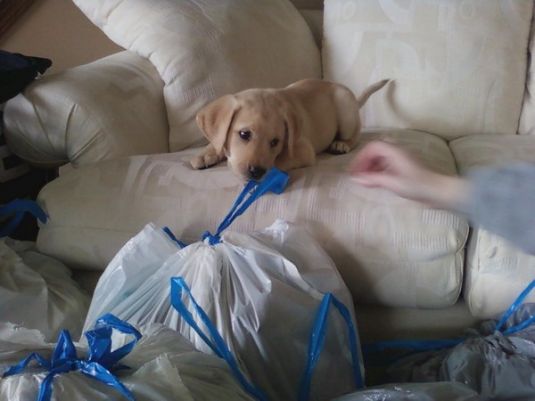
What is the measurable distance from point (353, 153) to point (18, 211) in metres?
0.75

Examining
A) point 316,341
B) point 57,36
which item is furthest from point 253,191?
point 57,36

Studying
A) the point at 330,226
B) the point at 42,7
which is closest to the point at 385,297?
the point at 330,226

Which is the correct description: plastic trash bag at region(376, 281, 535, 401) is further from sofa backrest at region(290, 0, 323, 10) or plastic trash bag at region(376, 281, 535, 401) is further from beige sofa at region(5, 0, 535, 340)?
sofa backrest at region(290, 0, 323, 10)

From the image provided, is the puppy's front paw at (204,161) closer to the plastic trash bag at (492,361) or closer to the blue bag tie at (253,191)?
the blue bag tie at (253,191)

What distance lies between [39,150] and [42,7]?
0.95 metres

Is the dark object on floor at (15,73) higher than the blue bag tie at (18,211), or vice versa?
the dark object on floor at (15,73)

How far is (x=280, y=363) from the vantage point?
95 centimetres

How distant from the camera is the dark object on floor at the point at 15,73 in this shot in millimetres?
1227

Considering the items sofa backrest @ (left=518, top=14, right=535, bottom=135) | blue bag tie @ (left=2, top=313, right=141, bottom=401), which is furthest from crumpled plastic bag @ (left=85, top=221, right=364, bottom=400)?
sofa backrest @ (left=518, top=14, right=535, bottom=135)

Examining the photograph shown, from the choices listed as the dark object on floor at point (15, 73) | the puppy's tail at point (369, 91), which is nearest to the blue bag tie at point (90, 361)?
the dark object on floor at point (15, 73)

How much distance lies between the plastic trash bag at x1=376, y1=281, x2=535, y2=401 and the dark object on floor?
0.95 m

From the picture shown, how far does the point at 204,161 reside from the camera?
1.28m

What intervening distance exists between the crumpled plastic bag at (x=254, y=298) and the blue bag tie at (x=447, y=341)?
142mm

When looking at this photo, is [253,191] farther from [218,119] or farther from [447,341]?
[447,341]
